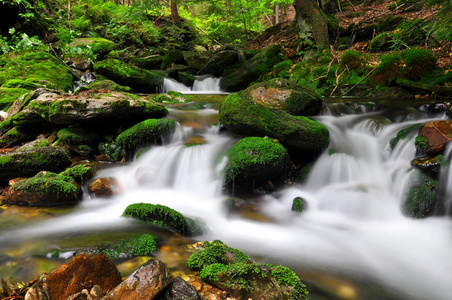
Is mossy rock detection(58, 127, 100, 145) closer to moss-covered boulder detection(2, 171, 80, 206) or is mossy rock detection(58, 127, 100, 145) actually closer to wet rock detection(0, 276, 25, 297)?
moss-covered boulder detection(2, 171, 80, 206)

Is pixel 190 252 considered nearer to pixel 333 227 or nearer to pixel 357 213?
pixel 333 227

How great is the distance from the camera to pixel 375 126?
6.03 m

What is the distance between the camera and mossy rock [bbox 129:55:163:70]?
48.9 ft

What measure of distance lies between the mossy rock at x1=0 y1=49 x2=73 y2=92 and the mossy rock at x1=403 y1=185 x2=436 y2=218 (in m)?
9.51

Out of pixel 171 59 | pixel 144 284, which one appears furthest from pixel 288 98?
pixel 171 59

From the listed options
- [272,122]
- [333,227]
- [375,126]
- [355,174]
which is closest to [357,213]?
[333,227]

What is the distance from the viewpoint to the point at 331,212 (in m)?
4.45

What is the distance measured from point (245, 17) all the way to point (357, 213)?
16957 mm

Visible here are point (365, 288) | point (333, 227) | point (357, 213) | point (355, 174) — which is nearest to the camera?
point (365, 288)

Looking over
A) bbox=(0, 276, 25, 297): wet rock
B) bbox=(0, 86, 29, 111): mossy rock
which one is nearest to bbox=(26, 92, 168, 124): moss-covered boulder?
bbox=(0, 86, 29, 111): mossy rock

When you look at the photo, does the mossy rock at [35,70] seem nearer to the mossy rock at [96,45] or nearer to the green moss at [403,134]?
the mossy rock at [96,45]

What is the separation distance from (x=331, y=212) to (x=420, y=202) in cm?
128

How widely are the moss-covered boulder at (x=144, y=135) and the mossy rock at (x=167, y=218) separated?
2.70m

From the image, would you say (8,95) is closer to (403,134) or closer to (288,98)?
(288,98)
